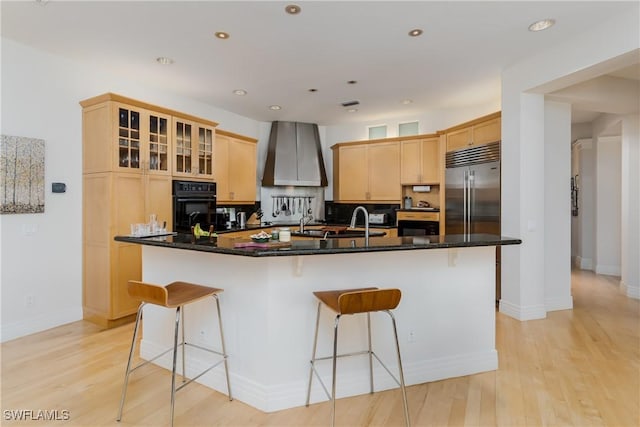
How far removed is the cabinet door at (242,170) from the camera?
5387 mm

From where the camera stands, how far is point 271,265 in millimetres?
2182

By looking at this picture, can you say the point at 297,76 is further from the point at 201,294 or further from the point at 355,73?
the point at 201,294

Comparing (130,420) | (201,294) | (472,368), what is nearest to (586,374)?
(472,368)

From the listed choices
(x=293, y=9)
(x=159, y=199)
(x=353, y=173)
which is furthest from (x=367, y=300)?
(x=353, y=173)

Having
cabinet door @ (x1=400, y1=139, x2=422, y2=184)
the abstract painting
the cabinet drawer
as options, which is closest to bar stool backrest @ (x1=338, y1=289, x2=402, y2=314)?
the abstract painting

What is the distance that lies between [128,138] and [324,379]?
3120mm

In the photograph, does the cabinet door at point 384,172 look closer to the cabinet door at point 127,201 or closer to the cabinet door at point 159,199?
the cabinet door at point 159,199

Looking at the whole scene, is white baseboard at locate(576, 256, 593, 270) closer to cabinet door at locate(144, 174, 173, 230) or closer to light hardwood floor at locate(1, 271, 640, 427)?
light hardwood floor at locate(1, 271, 640, 427)

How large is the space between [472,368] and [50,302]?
4.01 m

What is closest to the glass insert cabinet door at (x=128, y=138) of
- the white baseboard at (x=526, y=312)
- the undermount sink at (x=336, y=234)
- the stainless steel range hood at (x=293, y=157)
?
the undermount sink at (x=336, y=234)

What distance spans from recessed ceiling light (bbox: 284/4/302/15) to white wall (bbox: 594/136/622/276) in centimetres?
613

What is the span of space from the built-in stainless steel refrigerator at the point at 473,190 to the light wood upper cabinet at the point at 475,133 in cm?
10

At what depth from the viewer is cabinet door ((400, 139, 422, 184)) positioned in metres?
5.66

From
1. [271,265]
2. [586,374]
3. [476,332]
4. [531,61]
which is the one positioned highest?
[531,61]
